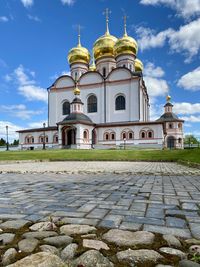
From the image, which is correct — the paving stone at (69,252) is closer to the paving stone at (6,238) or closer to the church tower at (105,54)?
the paving stone at (6,238)

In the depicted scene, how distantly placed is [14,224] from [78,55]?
5018 cm

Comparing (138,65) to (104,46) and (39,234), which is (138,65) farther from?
(39,234)

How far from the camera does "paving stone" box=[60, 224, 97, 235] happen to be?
7.37ft

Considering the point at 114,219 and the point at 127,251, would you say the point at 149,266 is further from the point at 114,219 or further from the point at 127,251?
the point at 114,219

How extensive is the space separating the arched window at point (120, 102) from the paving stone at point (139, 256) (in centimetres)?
4270

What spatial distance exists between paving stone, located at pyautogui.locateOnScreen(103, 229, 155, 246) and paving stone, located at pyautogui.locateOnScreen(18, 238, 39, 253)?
0.59 metres

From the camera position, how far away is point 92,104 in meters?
46.4

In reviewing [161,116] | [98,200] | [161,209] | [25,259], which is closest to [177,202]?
[161,209]

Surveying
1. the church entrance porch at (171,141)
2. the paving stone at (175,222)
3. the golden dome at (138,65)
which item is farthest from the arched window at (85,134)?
the paving stone at (175,222)

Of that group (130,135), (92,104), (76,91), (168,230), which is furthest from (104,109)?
(168,230)

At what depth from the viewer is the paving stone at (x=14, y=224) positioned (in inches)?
95.4

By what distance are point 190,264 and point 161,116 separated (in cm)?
4827

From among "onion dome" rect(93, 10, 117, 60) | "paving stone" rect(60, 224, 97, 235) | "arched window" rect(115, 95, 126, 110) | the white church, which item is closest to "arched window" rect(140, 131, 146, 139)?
the white church

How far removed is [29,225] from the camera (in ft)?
8.17
